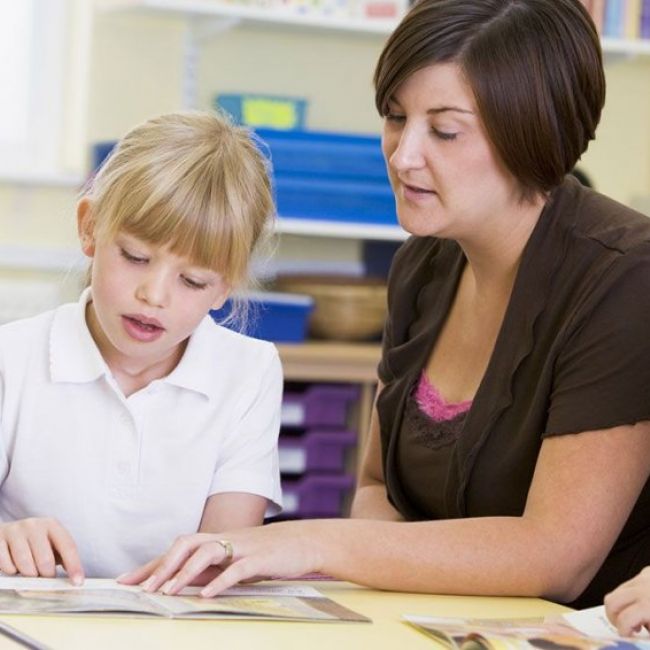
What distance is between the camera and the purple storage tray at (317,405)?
3.04m

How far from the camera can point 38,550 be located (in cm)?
139

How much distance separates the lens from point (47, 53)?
3.44 m

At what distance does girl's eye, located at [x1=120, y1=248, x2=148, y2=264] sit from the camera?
1.55 meters

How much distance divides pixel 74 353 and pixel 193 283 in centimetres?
17

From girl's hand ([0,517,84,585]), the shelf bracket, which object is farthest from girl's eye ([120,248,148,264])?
the shelf bracket

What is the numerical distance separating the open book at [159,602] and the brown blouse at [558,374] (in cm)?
32

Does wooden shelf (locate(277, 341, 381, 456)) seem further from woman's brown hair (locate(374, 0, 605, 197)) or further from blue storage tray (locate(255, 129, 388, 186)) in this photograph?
woman's brown hair (locate(374, 0, 605, 197))

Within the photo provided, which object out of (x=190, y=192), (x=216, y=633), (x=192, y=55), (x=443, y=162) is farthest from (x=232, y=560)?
(x=192, y=55)

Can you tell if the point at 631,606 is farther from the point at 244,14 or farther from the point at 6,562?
the point at 244,14

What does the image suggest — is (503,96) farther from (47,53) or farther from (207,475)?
(47,53)

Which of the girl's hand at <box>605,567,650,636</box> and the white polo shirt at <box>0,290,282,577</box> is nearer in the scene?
the girl's hand at <box>605,567,650,636</box>

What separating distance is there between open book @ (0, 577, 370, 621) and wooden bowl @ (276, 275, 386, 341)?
6.01 ft

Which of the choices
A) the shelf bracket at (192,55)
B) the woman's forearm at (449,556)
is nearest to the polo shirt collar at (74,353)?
the woman's forearm at (449,556)

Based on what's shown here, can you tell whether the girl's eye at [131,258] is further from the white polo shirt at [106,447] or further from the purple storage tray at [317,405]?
the purple storage tray at [317,405]
